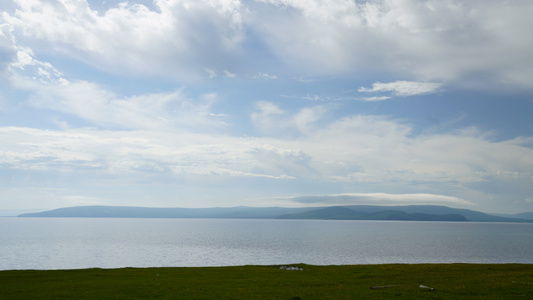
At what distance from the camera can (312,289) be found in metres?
33.7

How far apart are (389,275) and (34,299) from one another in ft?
120

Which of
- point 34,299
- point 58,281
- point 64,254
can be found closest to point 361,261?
point 58,281

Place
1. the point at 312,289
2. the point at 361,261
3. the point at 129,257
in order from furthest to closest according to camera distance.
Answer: the point at 129,257 < the point at 361,261 < the point at 312,289

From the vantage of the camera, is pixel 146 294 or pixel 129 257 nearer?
pixel 146 294

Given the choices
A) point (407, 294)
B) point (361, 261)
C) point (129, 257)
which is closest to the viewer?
point (407, 294)

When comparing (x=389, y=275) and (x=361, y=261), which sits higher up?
(x=389, y=275)

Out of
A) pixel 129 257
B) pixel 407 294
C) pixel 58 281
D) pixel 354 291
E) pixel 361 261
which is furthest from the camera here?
pixel 129 257

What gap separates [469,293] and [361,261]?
218ft

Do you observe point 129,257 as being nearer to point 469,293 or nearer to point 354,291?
point 354,291

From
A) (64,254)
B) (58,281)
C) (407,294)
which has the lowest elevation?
(64,254)

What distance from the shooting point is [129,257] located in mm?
106062

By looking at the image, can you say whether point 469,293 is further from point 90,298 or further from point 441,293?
point 90,298

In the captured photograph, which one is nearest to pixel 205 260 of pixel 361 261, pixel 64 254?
pixel 361 261

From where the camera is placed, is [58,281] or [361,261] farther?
[361,261]
